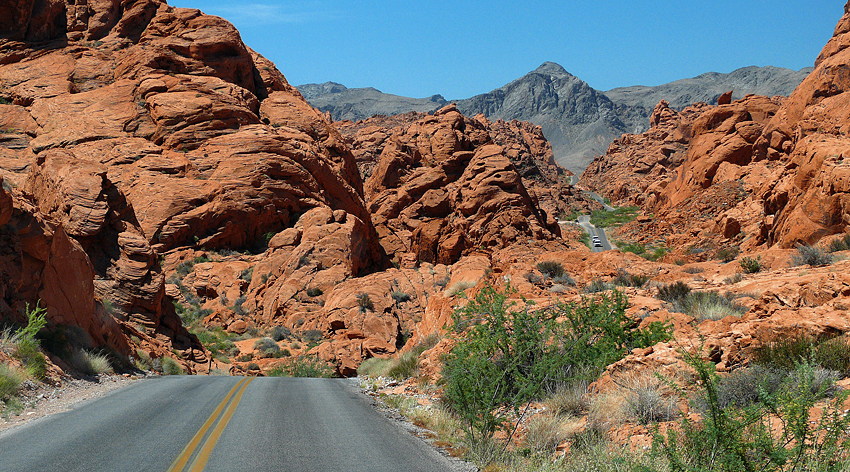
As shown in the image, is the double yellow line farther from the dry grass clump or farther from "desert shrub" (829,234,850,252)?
"desert shrub" (829,234,850,252)

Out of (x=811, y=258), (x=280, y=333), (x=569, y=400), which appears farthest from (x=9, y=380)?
(x=811, y=258)

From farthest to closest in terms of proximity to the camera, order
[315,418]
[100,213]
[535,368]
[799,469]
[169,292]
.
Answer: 1. [169,292]
2. [100,213]
3. [315,418]
4. [535,368]
5. [799,469]

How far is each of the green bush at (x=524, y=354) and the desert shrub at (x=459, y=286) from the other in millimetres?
7027

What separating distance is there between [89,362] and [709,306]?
48.4 feet

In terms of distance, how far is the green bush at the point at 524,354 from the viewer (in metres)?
7.91

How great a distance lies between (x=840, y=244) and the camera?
52.4 feet

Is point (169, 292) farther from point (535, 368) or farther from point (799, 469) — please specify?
point (799, 469)

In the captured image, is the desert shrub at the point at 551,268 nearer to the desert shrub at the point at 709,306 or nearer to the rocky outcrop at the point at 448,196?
the desert shrub at the point at 709,306

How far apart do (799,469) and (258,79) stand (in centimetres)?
4676

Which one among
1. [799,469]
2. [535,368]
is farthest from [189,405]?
[799,469]

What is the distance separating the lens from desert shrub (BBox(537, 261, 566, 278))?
17.9 m

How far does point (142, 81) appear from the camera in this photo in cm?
3912

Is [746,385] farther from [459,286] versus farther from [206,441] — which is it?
[459,286]

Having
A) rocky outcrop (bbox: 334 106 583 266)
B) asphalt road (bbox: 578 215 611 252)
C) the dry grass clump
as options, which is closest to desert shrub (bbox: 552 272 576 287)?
the dry grass clump
